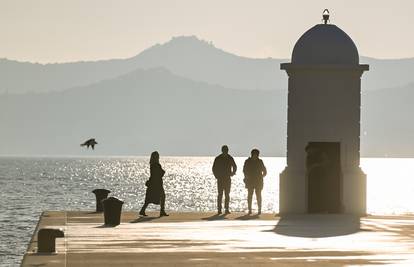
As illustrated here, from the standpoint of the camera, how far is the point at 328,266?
70.0 feet

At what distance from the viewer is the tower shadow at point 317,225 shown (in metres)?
28.6

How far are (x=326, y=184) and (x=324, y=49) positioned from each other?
362 centimetres

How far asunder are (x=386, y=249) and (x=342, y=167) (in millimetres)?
11551

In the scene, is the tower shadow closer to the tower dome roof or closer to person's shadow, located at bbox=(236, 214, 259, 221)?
person's shadow, located at bbox=(236, 214, 259, 221)

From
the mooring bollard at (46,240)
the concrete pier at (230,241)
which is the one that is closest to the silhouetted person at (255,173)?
the concrete pier at (230,241)

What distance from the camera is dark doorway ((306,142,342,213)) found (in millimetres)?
35969

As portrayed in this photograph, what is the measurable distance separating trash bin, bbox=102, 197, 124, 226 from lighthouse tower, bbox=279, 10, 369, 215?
629 centimetres

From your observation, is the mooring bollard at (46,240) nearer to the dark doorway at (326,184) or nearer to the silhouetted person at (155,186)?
the silhouetted person at (155,186)

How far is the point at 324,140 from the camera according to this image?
3600cm

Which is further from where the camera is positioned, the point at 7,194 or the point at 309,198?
the point at 7,194

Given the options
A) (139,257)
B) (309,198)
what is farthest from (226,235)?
(309,198)

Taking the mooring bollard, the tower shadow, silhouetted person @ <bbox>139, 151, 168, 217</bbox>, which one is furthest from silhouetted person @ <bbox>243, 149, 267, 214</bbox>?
the mooring bollard

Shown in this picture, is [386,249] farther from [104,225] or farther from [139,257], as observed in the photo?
[104,225]

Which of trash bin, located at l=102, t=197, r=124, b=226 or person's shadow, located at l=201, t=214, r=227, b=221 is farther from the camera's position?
person's shadow, located at l=201, t=214, r=227, b=221
